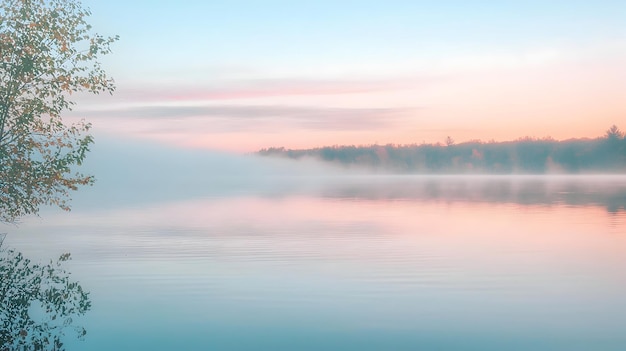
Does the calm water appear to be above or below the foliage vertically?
below

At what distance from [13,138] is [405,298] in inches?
470

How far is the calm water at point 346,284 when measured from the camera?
697 inches

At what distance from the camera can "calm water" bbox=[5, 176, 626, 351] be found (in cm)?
1770

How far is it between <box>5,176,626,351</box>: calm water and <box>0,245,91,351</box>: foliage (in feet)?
1.79

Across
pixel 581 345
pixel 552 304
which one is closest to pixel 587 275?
pixel 552 304

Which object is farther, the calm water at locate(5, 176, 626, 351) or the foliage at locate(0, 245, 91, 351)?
the calm water at locate(5, 176, 626, 351)

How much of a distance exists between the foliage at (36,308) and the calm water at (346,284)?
0.55m

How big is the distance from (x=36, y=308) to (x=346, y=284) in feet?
31.7

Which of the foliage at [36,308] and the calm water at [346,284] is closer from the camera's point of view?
the foliage at [36,308]

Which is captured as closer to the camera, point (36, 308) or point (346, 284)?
point (36, 308)

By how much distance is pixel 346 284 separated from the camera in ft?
79.3

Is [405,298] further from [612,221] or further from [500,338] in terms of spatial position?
[612,221]

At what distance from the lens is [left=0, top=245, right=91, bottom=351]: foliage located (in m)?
17.3

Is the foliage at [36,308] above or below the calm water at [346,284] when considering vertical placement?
above
